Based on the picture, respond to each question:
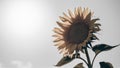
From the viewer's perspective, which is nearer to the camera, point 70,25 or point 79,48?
point 79,48

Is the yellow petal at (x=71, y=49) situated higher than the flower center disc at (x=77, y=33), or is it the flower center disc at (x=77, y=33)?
the flower center disc at (x=77, y=33)

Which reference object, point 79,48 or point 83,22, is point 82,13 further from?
point 79,48

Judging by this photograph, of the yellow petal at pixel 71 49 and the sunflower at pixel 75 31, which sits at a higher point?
the sunflower at pixel 75 31

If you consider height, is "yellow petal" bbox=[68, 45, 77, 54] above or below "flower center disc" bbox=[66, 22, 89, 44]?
below

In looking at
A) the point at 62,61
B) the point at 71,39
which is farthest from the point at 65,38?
the point at 62,61
